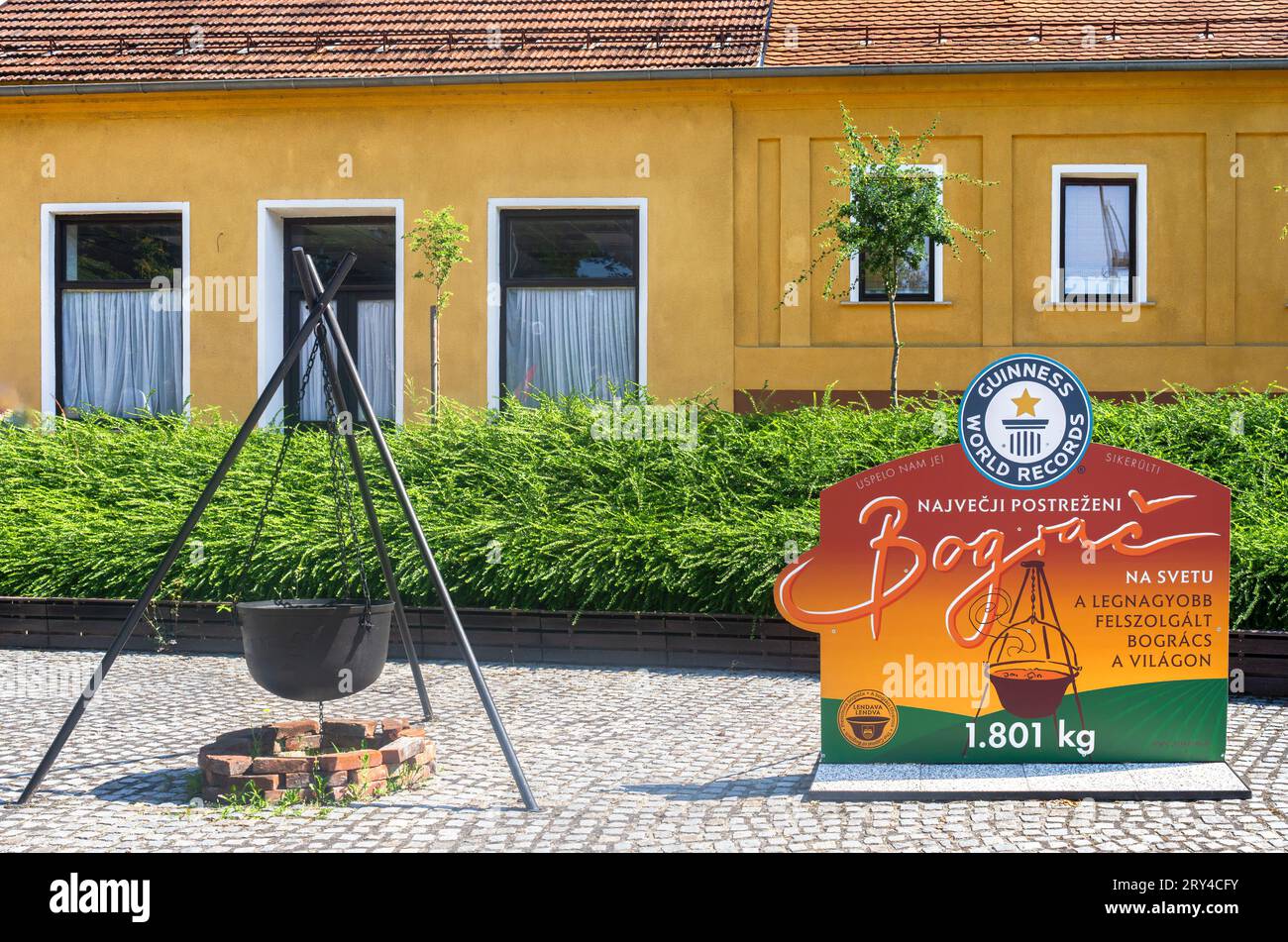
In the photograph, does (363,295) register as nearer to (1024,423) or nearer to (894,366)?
(894,366)

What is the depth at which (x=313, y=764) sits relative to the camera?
5.78m

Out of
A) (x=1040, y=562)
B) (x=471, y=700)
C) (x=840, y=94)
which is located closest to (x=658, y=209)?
(x=840, y=94)

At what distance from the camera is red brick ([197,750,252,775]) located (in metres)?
5.77

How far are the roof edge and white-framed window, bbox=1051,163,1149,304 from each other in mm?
1156

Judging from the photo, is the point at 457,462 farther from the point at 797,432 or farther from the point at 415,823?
the point at 415,823

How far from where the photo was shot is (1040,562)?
6176mm

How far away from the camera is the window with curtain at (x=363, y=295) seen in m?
16.5

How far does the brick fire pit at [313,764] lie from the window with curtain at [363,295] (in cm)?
1055

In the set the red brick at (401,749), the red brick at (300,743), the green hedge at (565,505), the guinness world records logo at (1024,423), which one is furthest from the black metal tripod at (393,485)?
the green hedge at (565,505)

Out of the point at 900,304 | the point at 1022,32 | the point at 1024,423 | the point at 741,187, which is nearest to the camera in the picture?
the point at 1024,423

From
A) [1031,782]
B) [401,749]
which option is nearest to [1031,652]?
[1031,782]

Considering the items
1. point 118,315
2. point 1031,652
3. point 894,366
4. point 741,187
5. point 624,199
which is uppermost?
point 741,187

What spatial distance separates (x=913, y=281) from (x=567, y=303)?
421 cm

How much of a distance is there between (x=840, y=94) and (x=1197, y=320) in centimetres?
492
